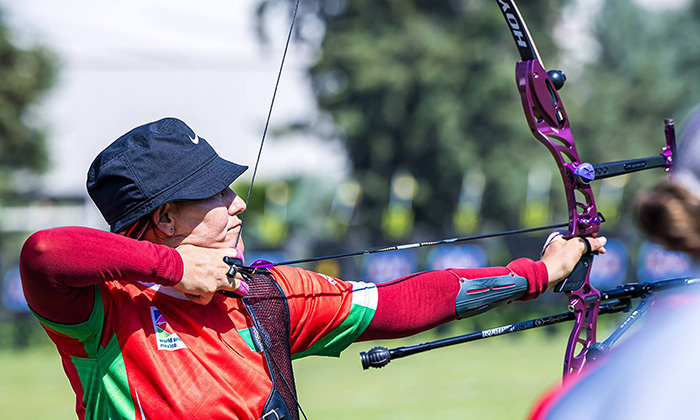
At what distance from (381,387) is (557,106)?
7.00m

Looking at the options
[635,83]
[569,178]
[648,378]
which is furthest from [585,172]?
[635,83]

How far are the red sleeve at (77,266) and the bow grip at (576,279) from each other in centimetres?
102

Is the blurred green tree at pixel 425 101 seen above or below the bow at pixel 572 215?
above

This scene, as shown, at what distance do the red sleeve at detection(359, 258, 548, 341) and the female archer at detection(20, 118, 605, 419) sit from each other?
0.02m

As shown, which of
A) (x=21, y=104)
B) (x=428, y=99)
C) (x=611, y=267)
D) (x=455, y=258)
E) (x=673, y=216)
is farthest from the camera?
(x=428, y=99)

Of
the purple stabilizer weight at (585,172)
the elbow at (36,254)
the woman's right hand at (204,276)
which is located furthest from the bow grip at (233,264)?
the purple stabilizer weight at (585,172)

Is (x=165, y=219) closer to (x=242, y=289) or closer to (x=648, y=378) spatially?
(x=242, y=289)

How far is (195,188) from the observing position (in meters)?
2.20

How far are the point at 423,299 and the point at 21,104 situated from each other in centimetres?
→ 2120

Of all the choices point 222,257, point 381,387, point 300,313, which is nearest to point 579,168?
point 300,313

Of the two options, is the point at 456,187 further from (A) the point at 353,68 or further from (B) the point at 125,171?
(B) the point at 125,171

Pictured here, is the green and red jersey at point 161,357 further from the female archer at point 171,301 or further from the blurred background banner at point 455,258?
the blurred background banner at point 455,258

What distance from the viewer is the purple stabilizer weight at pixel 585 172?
8.16 feet

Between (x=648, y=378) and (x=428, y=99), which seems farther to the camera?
(x=428, y=99)
